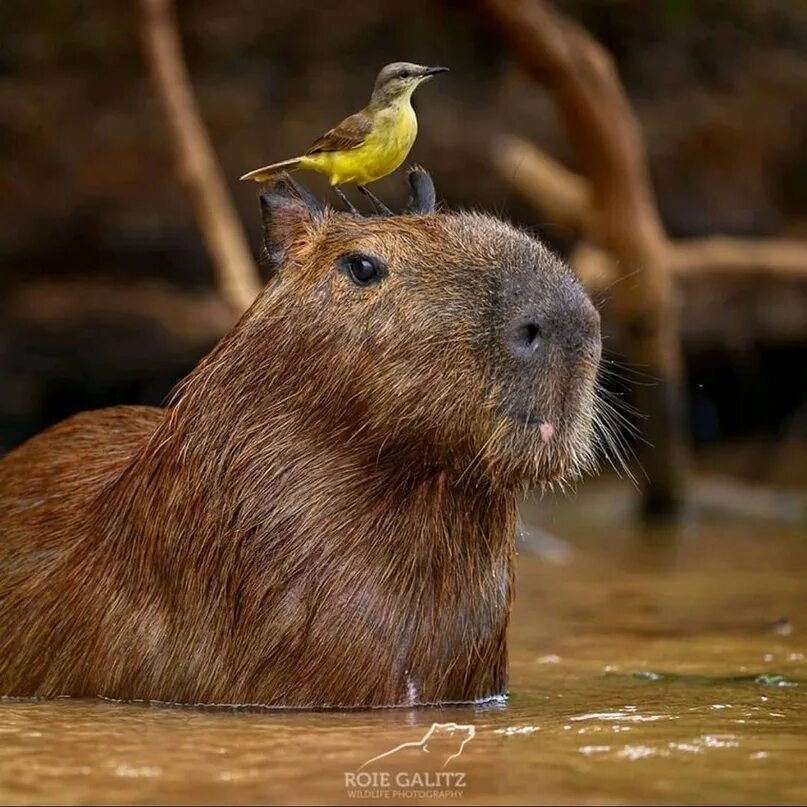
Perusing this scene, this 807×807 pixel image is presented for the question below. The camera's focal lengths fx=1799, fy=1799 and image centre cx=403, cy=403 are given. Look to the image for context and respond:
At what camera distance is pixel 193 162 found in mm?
8852

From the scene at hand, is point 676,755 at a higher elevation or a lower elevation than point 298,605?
lower

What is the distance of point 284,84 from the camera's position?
11.8 metres

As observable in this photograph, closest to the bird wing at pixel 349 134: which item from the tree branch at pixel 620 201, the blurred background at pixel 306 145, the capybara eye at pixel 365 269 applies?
the capybara eye at pixel 365 269

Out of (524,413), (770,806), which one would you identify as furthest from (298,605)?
(770,806)

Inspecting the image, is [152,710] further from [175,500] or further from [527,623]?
[527,623]

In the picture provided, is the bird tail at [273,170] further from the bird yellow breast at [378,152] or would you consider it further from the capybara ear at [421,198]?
the capybara ear at [421,198]

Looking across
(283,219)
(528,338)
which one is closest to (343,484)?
(528,338)

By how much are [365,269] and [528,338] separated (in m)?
0.44

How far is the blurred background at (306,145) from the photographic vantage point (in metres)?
11.1

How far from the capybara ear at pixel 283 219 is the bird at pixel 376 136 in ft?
0.25

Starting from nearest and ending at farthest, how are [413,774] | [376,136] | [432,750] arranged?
[413,774], [432,750], [376,136]

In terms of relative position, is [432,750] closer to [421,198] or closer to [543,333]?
[543,333]

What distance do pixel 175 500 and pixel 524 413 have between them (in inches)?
34.3

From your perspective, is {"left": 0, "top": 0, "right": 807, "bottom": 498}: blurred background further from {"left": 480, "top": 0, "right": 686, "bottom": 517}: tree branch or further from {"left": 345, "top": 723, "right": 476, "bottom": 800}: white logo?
{"left": 345, "top": 723, "right": 476, "bottom": 800}: white logo
